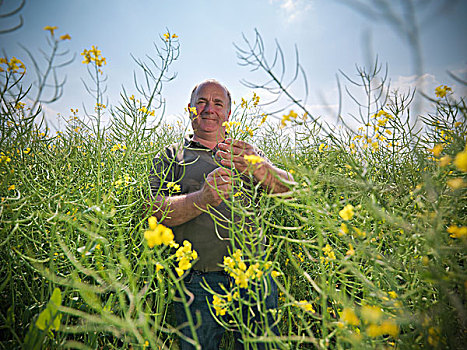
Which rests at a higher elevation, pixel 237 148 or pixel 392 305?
pixel 237 148

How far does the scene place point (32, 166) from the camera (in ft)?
3.48

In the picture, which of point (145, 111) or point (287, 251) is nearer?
point (287, 251)

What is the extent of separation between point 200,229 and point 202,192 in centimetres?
21

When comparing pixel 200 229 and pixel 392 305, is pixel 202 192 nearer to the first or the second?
pixel 200 229

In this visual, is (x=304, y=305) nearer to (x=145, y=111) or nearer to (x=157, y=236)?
(x=157, y=236)

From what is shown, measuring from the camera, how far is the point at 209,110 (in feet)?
5.08

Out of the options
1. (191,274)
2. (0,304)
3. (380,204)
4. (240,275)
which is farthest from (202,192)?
(0,304)

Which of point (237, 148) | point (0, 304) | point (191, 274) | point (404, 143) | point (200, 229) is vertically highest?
point (404, 143)

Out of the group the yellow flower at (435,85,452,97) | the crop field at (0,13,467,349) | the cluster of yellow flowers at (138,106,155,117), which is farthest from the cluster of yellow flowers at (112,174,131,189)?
the yellow flower at (435,85,452,97)

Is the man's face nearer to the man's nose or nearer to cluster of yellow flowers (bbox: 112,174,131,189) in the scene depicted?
the man's nose

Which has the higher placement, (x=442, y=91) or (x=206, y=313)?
(x=442, y=91)

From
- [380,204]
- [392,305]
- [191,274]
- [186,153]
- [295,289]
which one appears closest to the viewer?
[392,305]

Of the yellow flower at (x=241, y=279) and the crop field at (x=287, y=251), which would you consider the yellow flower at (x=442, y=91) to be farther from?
the yellow flower at (x=241, y=279)

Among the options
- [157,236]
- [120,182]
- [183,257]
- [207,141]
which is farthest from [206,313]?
[207,141]
